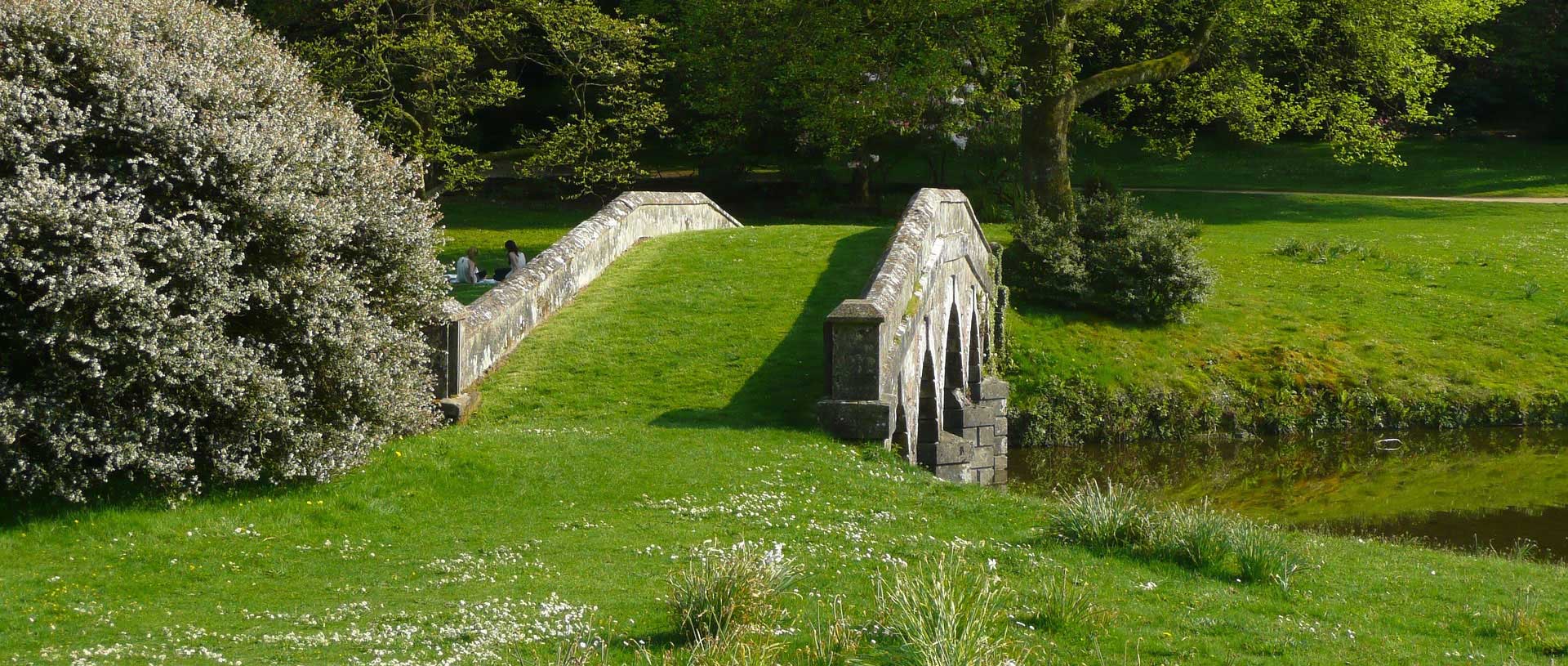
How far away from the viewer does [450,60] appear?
88.1ft

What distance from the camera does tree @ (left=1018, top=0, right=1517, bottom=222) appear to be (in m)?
27.8

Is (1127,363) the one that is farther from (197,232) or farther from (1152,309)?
(197,232)

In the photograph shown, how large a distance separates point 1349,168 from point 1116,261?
23350 mm

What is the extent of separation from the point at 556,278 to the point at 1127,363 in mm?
13142

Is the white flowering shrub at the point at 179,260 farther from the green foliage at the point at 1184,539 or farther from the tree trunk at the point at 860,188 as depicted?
the tree trunk at the point at 860,188

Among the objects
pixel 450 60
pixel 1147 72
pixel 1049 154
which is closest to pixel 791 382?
pixel 450 60

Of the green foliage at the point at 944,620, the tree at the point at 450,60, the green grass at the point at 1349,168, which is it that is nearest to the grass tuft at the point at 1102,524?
the green foliage at the point at 944,620

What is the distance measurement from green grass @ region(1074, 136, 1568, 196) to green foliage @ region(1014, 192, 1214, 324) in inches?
509

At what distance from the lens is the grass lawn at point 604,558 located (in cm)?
811

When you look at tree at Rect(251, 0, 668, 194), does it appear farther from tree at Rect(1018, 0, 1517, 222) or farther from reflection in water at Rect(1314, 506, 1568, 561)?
reflection in water at Rect(1314, 506, 1568, 561)

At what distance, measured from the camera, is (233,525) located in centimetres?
1033

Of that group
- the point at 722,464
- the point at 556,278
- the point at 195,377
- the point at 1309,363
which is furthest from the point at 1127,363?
the point at 195,377

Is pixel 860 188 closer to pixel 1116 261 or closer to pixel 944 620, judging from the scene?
pixel 1116 261

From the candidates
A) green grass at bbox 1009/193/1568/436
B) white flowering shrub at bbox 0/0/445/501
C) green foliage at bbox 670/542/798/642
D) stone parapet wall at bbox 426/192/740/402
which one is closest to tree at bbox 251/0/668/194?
stone parapet wall at bbox 426/192/740/402
